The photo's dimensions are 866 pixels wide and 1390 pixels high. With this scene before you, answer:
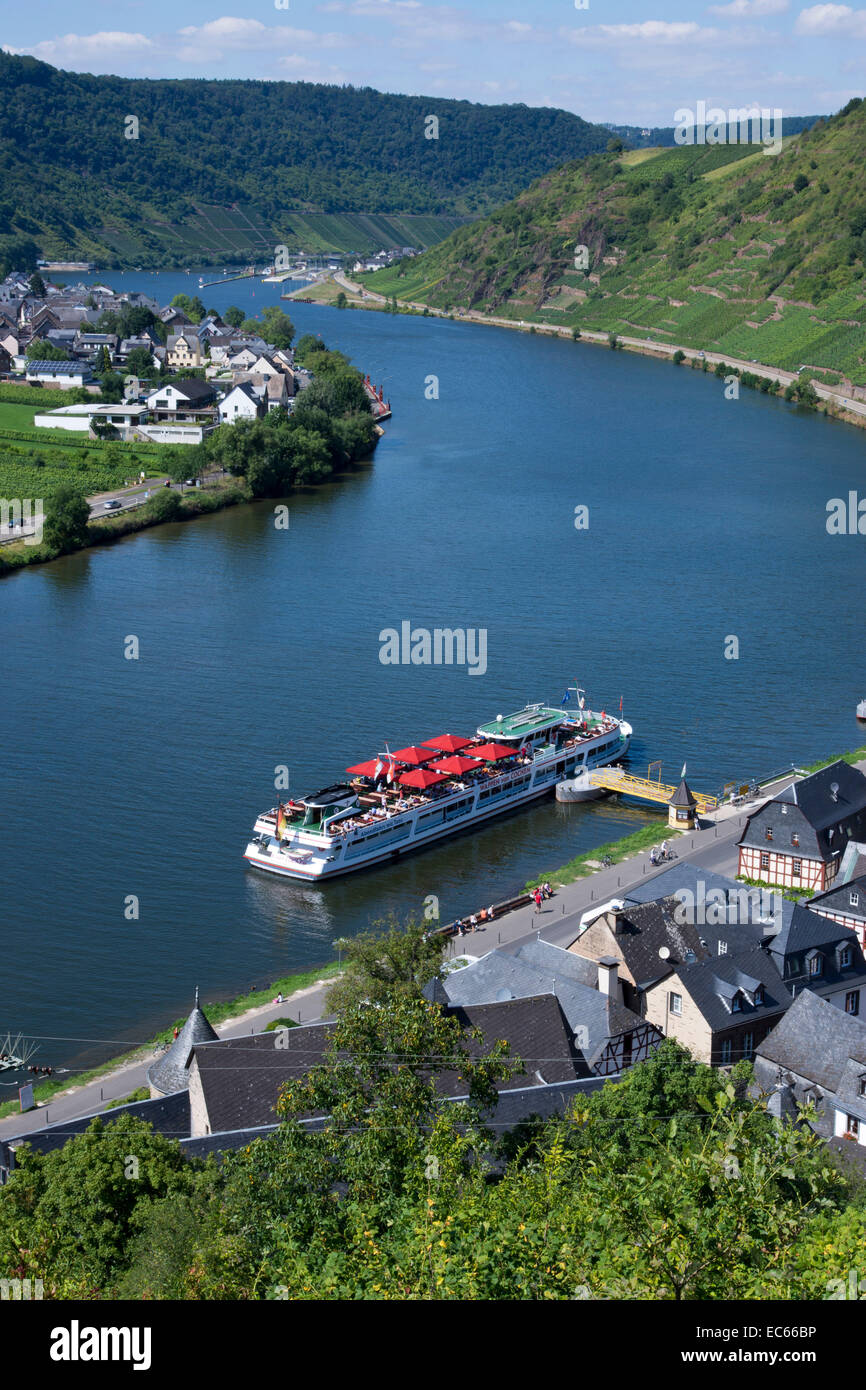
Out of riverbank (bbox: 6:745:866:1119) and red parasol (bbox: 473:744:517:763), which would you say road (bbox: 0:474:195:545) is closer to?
red parasol (bbox: 473:744:517:763)

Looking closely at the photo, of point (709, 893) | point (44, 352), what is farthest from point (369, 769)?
point (44, 352)

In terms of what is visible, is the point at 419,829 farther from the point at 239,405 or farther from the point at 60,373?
the point at 60,373

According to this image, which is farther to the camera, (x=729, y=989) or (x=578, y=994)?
(x=729, y=989)

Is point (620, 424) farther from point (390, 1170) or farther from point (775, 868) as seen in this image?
point (390, 1170)

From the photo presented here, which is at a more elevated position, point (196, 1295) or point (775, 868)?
point (196, 1295)

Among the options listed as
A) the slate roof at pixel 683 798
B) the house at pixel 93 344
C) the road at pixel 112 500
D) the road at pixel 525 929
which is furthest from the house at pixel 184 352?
the road at pixel 525 929

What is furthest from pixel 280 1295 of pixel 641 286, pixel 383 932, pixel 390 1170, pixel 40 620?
pixel 641 286

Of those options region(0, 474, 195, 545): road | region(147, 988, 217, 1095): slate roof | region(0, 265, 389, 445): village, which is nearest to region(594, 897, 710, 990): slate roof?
region(147, 988, 217, 1095): slate roof
